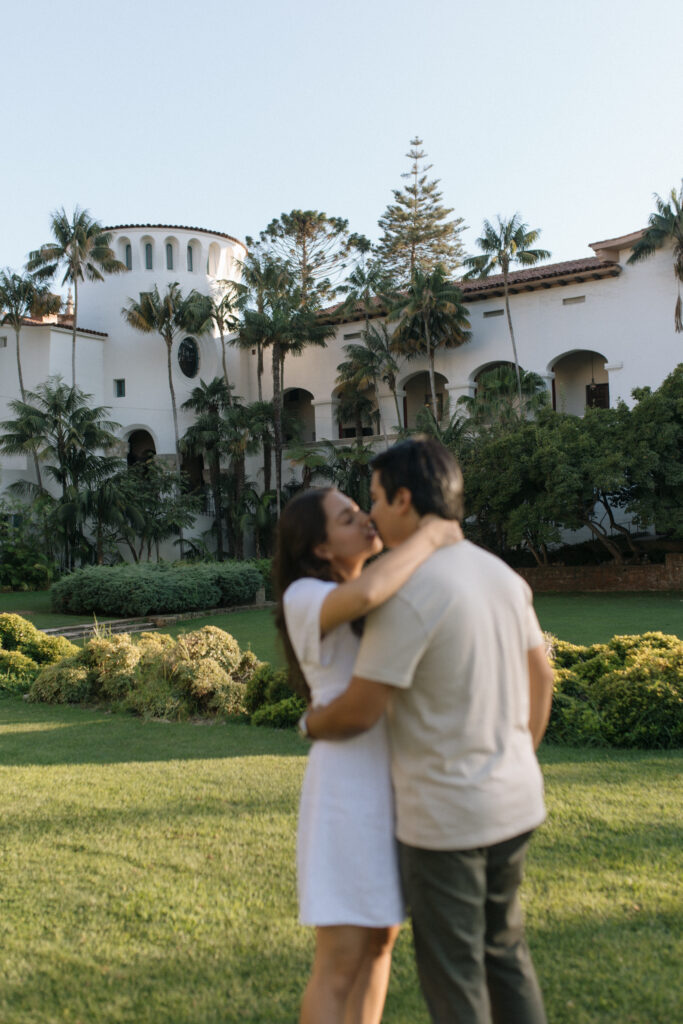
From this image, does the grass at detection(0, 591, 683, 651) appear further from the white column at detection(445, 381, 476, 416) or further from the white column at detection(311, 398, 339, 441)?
the white column at detection(311, 398, 339, 441)

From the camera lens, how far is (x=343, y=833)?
7.04 feet

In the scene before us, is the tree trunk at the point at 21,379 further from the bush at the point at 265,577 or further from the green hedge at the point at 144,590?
the green hedge at the point at 144,590

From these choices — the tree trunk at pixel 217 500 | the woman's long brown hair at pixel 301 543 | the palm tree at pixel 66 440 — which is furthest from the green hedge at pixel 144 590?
the woman's long brown hair at pixel 301 543

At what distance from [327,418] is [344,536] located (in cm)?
3743

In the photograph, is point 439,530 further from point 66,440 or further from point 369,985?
point 66,440

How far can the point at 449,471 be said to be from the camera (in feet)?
7.10

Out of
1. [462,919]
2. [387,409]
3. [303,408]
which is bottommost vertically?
[462,919]

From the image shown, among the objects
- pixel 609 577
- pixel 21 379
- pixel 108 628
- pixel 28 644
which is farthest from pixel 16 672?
pixel 21 379

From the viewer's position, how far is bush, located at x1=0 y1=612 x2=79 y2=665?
1216 centimetres

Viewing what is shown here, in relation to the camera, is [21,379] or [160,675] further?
[21,379]

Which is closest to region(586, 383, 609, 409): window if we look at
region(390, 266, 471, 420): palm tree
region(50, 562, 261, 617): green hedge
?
region(390, 266, 471, 420): palm tree

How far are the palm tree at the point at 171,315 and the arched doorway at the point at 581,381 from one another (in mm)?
14462

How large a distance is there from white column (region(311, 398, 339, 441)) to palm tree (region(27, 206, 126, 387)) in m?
10.3

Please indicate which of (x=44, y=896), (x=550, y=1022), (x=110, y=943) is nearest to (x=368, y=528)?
(x=550, y=1022)
